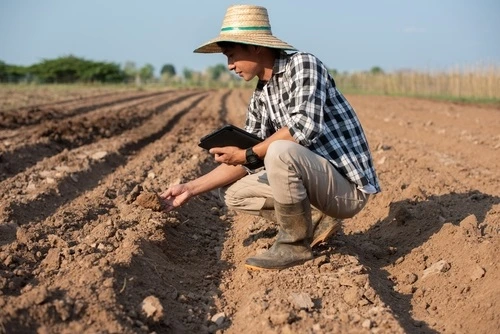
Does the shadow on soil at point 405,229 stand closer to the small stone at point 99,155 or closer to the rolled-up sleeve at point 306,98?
the rolled-up sleeve at point 306,98

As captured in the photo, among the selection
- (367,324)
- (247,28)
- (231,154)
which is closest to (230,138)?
Result: (231,154)

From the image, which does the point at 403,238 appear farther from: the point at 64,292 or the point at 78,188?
the point at 78,188

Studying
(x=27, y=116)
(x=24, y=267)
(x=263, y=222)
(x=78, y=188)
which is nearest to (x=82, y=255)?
(x=24, y=267)

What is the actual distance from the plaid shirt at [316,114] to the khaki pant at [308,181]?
0.07 meters

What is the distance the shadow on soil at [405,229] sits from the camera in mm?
4191

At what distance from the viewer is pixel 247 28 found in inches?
158

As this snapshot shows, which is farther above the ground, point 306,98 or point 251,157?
point 306,98

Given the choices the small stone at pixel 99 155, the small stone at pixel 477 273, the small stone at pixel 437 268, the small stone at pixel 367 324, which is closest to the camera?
the small stone at pixel 367 324

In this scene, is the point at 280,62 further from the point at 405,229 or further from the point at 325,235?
the point at 405,229

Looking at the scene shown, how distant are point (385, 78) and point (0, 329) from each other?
39.3m

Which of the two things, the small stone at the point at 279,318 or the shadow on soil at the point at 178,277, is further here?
the shadow on soil at the point at 178,277

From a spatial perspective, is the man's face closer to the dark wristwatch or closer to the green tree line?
the dark wristwatch

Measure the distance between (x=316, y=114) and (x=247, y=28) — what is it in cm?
68

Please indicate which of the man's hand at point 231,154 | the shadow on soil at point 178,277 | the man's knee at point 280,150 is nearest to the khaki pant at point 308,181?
the man's knee at point 280,150
